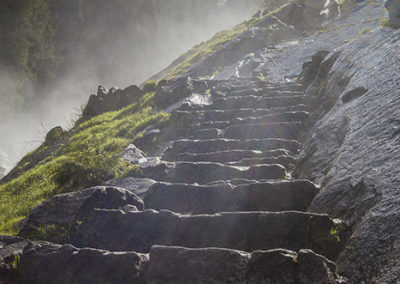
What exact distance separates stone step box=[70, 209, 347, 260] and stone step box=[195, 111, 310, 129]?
5.32 meters

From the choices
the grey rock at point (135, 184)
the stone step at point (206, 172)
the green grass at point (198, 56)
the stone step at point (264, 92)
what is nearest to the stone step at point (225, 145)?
the stone step at point (206, 172)

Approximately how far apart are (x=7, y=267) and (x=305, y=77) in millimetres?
11315

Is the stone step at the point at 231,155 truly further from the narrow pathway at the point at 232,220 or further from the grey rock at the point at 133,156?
the grey rock at the point at 133,156

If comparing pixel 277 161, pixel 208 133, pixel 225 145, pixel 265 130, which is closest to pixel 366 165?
pixel 277 161

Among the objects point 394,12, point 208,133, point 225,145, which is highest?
point 394,12

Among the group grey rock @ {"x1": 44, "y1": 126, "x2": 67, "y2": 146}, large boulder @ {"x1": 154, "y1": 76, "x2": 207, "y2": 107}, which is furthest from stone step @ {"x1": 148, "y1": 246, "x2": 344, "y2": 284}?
grey rock @ {"x1": 44, "y1": 126, "x2": 67, "y2": 146}

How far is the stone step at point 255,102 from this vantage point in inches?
424

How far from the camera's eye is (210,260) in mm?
3506

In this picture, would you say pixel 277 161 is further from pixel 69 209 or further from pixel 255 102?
pixel 255 102

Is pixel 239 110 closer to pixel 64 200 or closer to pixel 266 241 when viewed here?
pixel 64 200

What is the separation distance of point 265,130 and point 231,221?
491 cm

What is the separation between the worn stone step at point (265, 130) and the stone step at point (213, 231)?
4.45 metres

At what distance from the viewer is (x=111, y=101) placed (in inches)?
873

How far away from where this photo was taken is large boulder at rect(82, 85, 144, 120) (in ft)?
69.7
